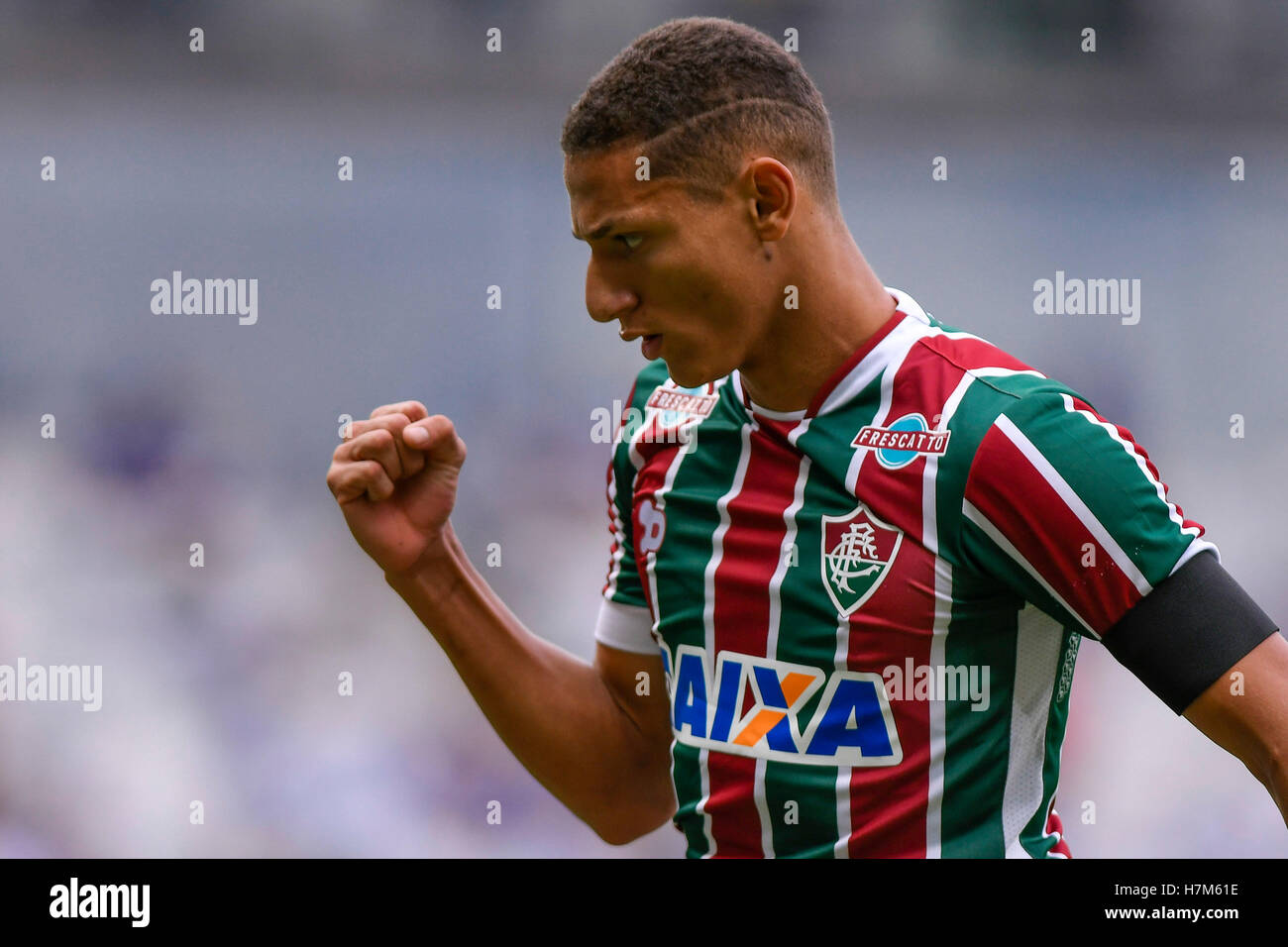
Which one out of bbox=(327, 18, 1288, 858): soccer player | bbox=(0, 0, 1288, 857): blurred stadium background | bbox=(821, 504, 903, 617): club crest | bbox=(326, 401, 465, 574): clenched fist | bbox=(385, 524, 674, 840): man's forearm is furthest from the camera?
bbox=(0, 0, 1288, 857): blurred stadium background

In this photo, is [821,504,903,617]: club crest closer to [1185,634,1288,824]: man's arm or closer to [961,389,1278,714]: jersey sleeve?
[961,389,1278,714]: jersey sleeve

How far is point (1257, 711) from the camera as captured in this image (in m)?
1.27

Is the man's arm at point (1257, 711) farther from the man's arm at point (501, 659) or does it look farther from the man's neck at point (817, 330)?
the man's arm at point (501, 659)

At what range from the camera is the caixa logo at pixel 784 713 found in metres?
1.51

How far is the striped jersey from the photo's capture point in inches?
53.9

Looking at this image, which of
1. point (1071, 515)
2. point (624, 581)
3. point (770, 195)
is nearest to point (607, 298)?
point (770, 195)

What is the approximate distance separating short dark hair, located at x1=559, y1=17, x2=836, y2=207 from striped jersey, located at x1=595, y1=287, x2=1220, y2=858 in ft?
0.90

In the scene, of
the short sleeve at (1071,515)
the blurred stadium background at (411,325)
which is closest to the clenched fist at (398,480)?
the short sleeve at (1071,515)

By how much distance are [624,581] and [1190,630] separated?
823 millimetres

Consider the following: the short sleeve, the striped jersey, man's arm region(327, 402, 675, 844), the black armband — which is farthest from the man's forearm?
the black armband

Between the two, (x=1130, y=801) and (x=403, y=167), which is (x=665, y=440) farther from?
(x=403, y=167)

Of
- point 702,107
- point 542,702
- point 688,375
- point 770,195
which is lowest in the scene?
point 542,702

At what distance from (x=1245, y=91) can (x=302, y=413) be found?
356 cm

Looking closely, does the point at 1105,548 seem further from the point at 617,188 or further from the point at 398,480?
the point at 398,480
